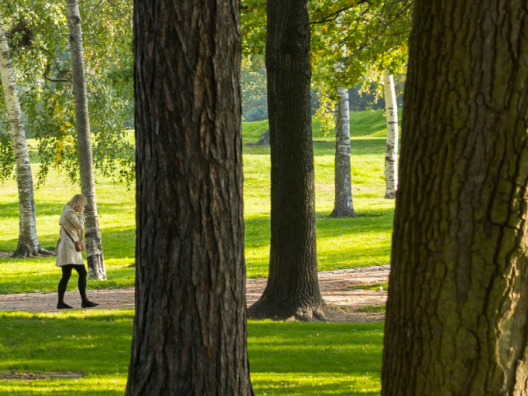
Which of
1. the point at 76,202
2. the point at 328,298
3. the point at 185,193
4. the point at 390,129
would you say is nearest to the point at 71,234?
the point at 76,202

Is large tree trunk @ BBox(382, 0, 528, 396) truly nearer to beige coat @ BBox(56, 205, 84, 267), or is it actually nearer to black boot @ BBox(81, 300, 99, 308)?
beige coat @ BBox(56, 205, 84, 267)

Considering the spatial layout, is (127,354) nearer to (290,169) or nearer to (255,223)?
(290,169)

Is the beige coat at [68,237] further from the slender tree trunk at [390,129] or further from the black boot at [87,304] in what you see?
the slender tree trunk at [390,129]

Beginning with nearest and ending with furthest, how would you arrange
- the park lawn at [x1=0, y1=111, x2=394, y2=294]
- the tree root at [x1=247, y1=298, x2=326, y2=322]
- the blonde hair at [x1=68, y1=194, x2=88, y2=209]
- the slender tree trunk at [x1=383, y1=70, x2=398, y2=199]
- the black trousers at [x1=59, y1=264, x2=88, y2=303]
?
1. the tree root at [x1=247, y1=298, x2=326, y2=322]
2. the blonde hair at [x1=68, y1=194, x2=88, y2=209]
3. the black trousers at [x1=59, y1=264, x2=88, y2=303]
4. the park lawn at [x1=0, y1=111, x2=394, y2=294]
5. the slender tree trunk at [x1=383, y1=70, x2=398, y2=199]

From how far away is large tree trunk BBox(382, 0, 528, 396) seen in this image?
10.2 ft

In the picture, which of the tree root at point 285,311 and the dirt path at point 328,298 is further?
the dirt path at point 328,298

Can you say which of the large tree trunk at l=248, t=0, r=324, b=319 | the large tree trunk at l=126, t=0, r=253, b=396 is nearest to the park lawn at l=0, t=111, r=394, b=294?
the large tree trunk at l=248, t=0, r=324, b=319

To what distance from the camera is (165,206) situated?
174 inches

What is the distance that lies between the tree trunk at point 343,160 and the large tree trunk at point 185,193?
2178cm

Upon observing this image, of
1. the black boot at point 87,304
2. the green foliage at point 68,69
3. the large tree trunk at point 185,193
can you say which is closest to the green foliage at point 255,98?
the green foliage at point 68,69

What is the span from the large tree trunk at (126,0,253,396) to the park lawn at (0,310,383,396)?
2.47m

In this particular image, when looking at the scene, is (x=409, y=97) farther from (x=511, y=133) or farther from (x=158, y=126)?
(x=158, y=126)

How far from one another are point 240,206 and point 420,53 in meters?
1.64

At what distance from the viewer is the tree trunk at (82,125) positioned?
15773 mm
